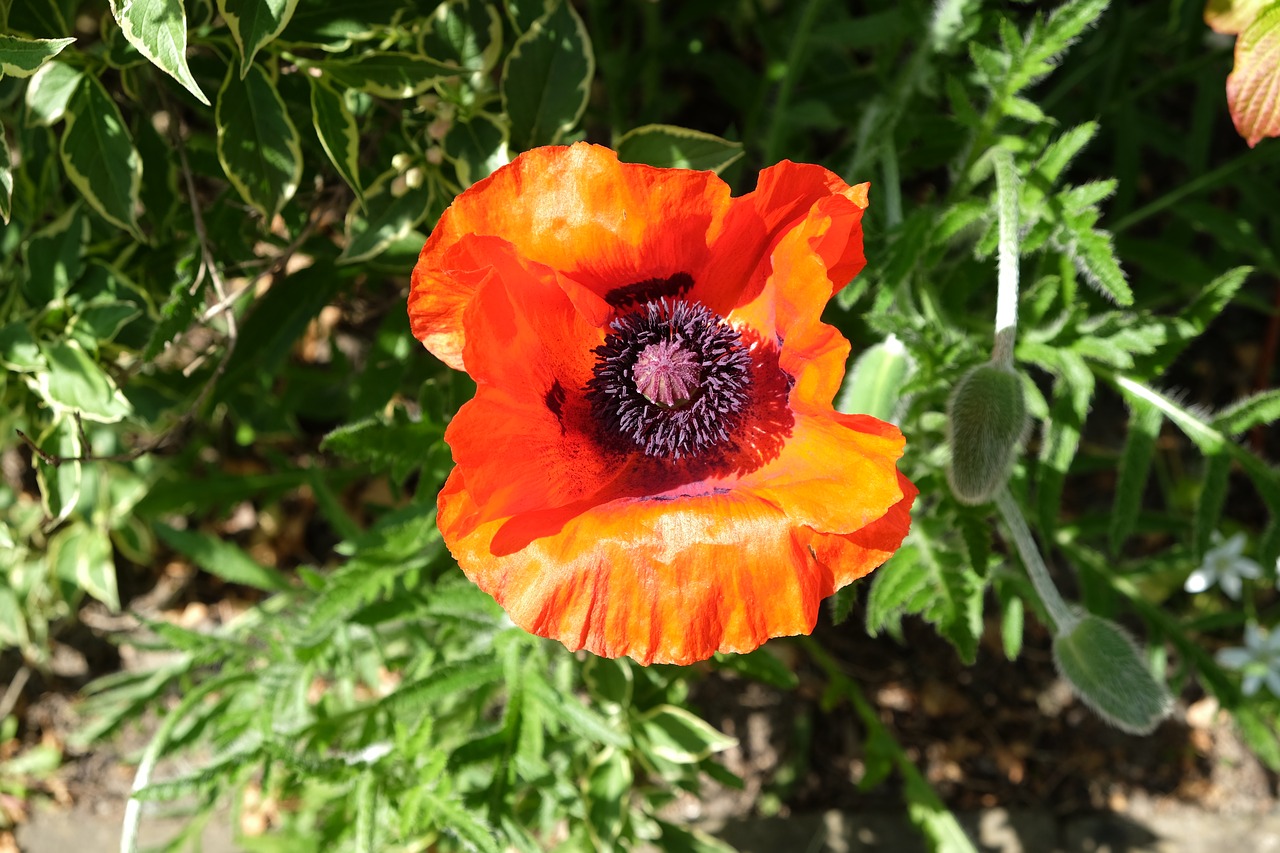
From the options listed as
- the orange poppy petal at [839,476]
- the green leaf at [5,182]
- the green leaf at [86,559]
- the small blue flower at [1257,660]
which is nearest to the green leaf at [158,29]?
the green leaf at [5,182]

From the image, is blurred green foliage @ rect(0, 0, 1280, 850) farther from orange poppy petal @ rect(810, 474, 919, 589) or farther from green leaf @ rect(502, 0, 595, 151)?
orange poppy petal @ rect(810, 474, 919, 589)

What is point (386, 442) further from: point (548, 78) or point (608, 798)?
point (608, 798)

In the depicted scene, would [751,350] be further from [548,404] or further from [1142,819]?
[1142,819]

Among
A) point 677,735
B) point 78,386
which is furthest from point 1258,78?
point 78,386

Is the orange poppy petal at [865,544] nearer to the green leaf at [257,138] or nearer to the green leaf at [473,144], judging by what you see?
the green leaf at [473,144]

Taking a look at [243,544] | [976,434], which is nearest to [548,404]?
[976,434]

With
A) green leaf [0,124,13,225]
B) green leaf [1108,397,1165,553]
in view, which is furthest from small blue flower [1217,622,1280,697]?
green leaf [0,124,13,225]

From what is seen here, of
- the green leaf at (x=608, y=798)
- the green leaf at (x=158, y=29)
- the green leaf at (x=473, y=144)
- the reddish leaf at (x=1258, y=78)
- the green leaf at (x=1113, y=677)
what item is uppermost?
the reddish leaf at (x=1258, y=78)

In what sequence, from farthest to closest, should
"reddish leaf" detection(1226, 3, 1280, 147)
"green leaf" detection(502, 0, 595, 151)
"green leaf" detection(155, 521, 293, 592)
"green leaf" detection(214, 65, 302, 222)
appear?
"green leaf" detection(155, 521, 293, 592)
"green leaf" detection(502, 0, 595, 151)
"green leaf" detection(214, 65, 302, 222)
"reddish leaf" detection(1226, 3, 1280, 147)

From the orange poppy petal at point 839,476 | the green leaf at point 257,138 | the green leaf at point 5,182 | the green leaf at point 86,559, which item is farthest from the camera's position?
the green leaf at point 86,559
